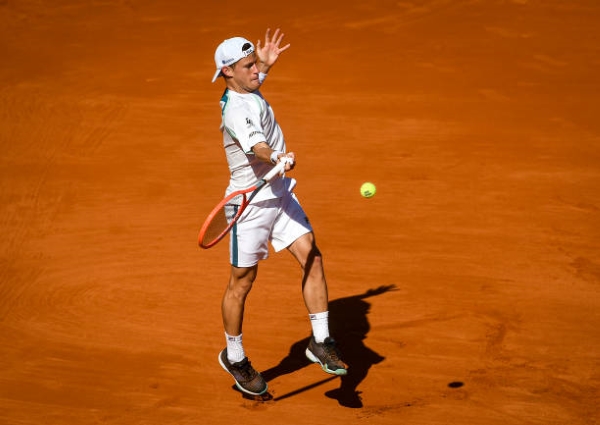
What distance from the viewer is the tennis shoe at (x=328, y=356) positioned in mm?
6070

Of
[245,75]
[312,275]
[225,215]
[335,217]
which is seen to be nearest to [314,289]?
[312,275]

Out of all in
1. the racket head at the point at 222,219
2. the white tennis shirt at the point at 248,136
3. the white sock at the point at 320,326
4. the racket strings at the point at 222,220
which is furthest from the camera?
the white sock at the point at 320,326

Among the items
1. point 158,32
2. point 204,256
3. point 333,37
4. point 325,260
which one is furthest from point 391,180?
point 158,32

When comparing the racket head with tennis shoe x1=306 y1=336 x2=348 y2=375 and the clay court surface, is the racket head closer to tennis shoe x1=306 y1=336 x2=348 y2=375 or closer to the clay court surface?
tennis shoe x1=306 y1=336 x2=348 y2=375

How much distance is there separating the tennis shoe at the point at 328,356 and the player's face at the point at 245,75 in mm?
1883

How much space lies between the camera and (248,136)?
5688 millimetres

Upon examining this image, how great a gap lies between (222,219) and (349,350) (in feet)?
5.17

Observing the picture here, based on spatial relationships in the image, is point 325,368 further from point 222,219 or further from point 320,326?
point 222,219

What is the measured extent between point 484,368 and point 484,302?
0.96 metres

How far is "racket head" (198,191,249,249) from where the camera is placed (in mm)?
6000

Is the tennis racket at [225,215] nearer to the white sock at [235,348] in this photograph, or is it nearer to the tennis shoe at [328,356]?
the white sock at [235,348]

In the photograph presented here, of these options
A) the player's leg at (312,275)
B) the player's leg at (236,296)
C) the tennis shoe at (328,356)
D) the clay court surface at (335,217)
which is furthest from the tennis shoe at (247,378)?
the player's leg at (312,275)

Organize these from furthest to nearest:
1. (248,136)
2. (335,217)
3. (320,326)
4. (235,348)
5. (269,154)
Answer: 1. (335,217)
2. (235,348)
3. (320,326)
4. (248,136)
5. (269,154)

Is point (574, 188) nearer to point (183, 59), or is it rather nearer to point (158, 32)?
point (183, 59)
